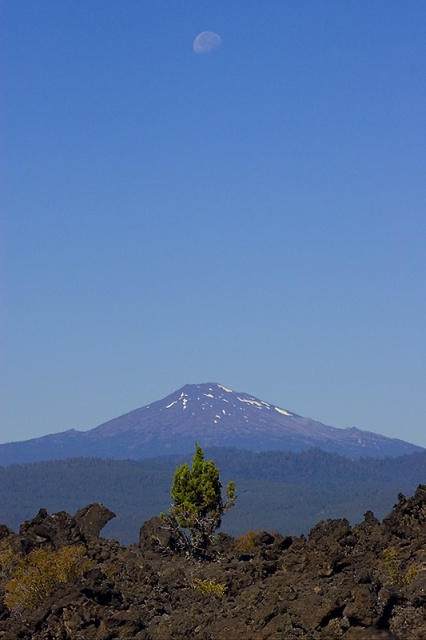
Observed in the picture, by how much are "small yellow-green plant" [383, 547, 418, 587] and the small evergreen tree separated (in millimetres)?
16726

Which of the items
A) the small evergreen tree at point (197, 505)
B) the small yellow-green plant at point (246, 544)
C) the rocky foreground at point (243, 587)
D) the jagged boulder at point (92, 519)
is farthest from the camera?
the jagged boulder at point (92, 519)

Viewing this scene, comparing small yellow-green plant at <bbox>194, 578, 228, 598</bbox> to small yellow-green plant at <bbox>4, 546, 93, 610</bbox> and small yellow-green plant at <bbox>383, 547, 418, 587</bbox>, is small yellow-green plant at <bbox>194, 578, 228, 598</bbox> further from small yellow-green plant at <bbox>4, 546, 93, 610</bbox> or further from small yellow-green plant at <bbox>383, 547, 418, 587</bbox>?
small yellow-green plant at <bbox>383, 547, 418, 587</bbox>

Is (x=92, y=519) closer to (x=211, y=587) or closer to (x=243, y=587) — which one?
(x=211, y=587)

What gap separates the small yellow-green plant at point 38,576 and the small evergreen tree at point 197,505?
904cm

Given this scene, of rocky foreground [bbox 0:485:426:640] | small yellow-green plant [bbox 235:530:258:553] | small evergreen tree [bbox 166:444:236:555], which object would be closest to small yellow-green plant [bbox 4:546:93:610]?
rocky foreground [bbox 0:485:426:640]

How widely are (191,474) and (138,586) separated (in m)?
13.5

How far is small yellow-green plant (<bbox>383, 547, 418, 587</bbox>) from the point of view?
52750 millimetres

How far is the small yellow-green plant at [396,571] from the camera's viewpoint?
52750mm

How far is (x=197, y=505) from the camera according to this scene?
73.1m

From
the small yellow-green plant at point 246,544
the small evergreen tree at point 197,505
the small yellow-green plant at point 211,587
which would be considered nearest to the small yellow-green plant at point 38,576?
the small yellow-green plant at point 211,587

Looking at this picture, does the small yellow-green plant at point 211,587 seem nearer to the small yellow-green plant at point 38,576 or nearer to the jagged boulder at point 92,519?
the small yellow-green plant at point 38,576

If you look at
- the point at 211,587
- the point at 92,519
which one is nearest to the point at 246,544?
the point at 211,587

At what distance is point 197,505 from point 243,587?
53.5 ft

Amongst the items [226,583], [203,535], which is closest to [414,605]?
[226,583]
